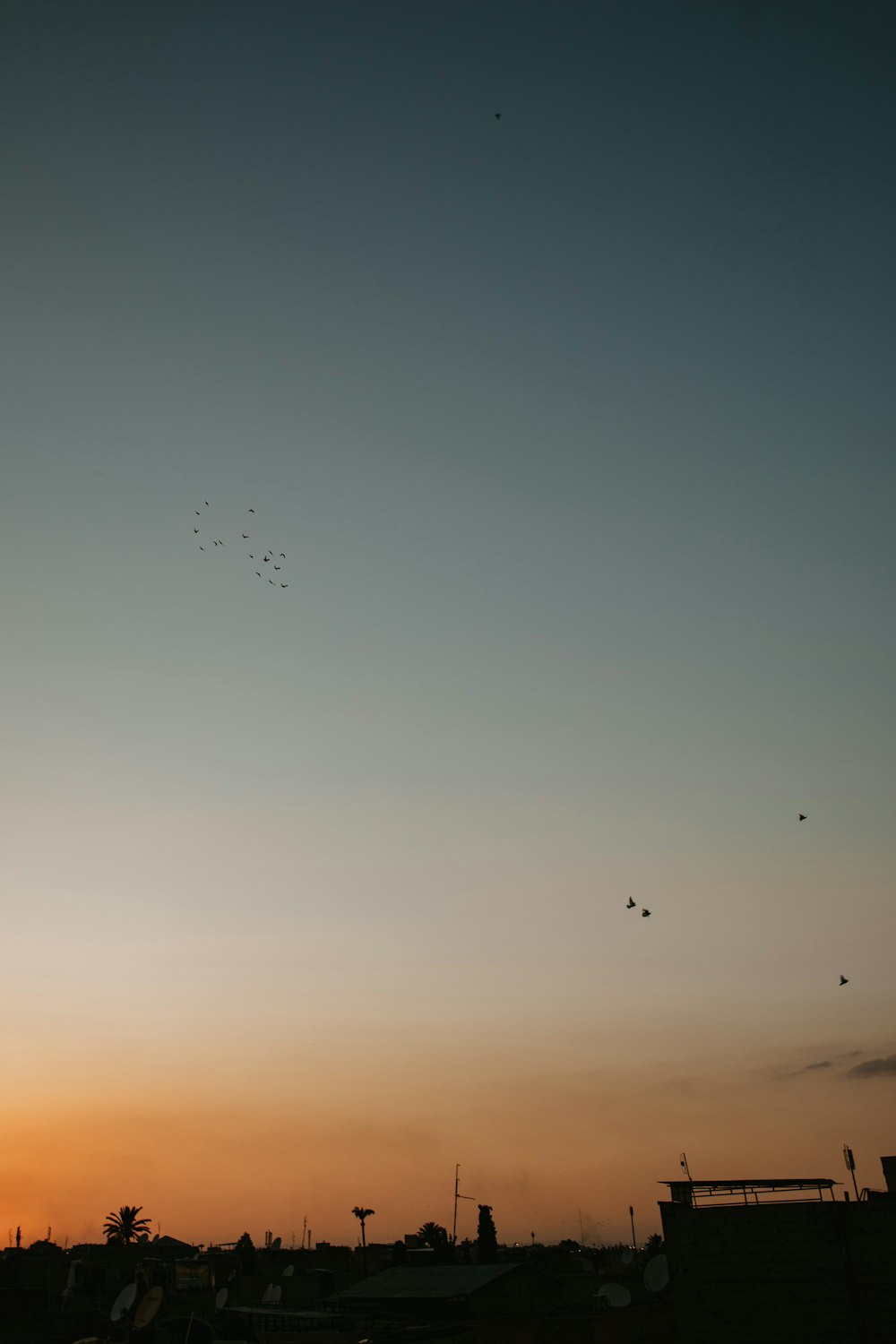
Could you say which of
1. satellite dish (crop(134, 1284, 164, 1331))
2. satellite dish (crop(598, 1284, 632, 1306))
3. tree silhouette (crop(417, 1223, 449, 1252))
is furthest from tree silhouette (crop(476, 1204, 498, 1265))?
satellite dish (crop(134, 1284, 164, 1331))

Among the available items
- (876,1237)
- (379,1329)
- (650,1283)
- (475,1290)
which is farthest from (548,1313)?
(876,1237)

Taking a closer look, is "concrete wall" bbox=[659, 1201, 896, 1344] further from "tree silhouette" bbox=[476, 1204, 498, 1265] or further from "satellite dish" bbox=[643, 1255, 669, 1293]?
"tree silhouette" bbox=[476, 1204, 498, 1265]

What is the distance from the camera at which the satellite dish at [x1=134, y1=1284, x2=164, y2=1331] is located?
2873cm

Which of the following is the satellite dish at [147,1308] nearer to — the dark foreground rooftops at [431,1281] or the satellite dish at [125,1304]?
the satellite dish at [125,1304]

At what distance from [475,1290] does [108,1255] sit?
29.7 metres

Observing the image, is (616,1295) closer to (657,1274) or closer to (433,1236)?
(657,1274)

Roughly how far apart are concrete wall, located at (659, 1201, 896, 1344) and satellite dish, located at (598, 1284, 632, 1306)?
12.8 meters

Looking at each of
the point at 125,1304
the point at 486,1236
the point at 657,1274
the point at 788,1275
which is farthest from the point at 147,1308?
the point at 486,1236

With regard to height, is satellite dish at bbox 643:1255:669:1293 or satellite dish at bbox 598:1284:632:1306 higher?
satellite dish at bbox 643:1255:669:1293

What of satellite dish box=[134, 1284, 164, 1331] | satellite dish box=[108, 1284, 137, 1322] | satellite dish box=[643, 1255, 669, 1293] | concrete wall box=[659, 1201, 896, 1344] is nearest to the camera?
concrete wall box=[659, 1201, 896, 1344]

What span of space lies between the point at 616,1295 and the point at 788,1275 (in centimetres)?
1561

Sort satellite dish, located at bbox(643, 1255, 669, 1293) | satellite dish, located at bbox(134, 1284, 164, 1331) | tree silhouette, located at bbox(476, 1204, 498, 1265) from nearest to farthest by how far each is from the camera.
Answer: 1. satellite dish, located at bbox(134, 1284, 164, 1331)
2. satellite dish, located at bbox(643, 1255, 669, 1293)
3. tree silhouette, located at bbox(476, 1204, 498, 1265)

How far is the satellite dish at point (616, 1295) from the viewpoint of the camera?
37.9m

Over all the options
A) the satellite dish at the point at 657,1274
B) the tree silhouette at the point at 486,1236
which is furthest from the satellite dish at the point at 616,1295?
the tree silhouette at the point at 486,1236
